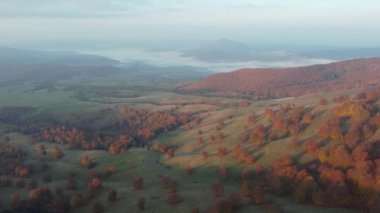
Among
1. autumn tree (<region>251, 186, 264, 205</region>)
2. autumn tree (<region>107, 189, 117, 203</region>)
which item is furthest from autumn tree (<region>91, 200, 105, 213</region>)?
autumn tree (<region>251, 186, 264, 205</region>)

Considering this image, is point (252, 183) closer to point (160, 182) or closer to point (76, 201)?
point (160, 182)

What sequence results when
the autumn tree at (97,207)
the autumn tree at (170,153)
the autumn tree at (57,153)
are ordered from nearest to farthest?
the autumn tree at (97,207), the autumn tree at (170,153), the autumn tree at (57,153)

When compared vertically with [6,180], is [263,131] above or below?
above

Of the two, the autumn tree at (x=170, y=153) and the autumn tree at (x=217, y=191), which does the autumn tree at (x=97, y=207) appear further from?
the autumn tree at (x=170, y=153)

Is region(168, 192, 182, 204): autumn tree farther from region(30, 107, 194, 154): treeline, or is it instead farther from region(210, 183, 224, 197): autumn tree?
region(30, 107, 194, 154): treeline

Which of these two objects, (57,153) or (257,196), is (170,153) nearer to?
A: (57,153)

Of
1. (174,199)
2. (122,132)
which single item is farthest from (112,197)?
(122,132)

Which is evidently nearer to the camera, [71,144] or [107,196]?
[107,196]

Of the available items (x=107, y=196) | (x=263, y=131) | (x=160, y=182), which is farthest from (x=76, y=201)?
(x=263, y=131)

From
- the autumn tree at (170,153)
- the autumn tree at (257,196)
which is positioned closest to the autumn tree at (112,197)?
the autumn tree at (257,196)

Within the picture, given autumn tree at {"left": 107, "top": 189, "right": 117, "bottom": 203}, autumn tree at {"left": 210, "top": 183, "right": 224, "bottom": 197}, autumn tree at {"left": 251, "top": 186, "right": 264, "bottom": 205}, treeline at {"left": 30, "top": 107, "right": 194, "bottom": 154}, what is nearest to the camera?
autumn tree at {"left": 251, "top": 186, "right": 264, "bottom": 205}

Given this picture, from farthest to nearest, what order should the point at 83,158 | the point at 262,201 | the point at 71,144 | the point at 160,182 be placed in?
1. the point at 71,144
2. the point at 83,158
3. the point at 160,182
4. the point at 262,201
